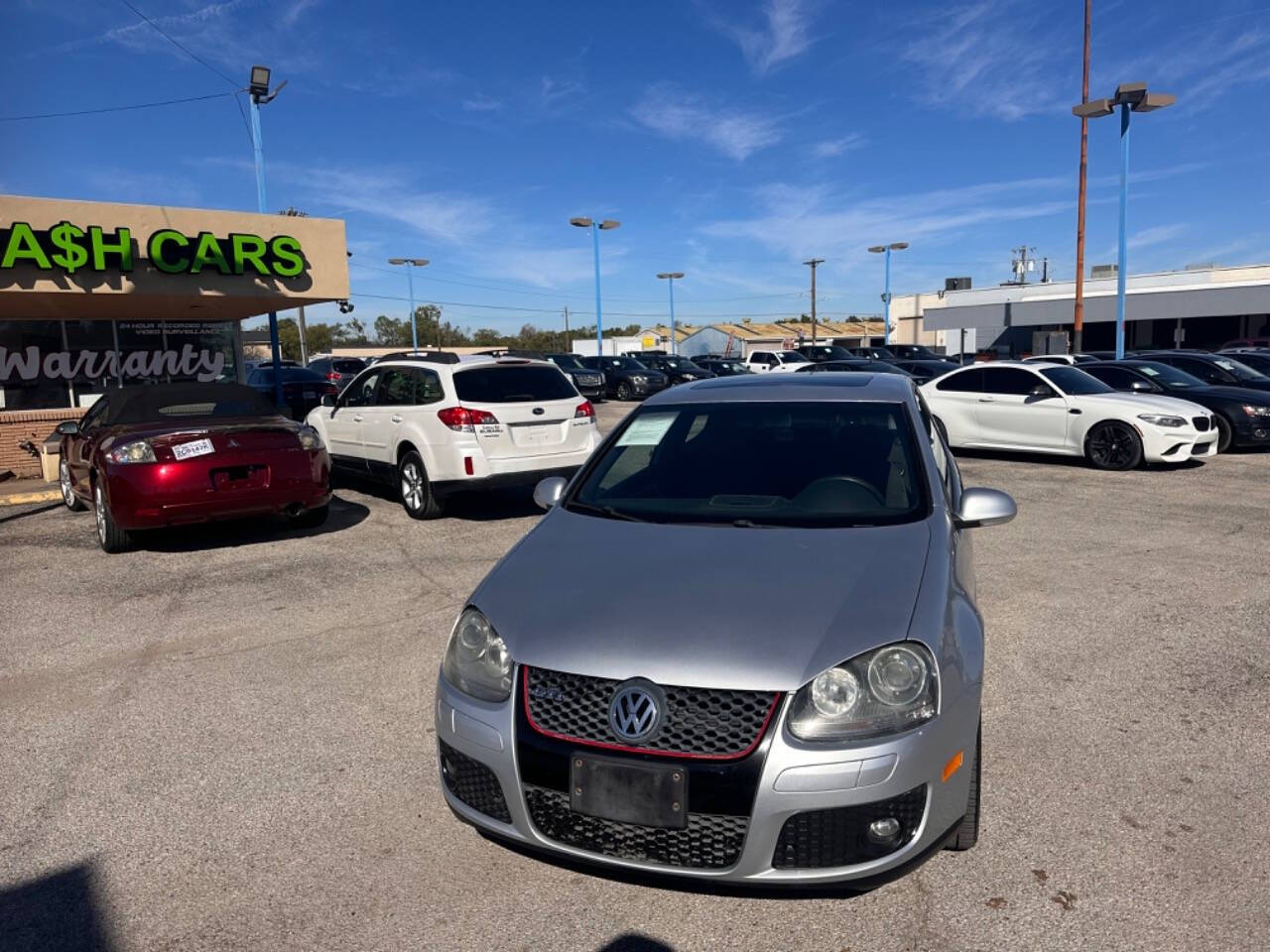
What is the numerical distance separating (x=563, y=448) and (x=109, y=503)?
4.03 meters

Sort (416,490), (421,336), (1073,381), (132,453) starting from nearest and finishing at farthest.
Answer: (132,453), (416,490), (1073,381), (421,336)

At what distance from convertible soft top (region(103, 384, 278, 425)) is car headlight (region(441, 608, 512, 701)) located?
5.96m

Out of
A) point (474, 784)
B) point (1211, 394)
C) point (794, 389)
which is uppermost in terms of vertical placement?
point (794, 389)

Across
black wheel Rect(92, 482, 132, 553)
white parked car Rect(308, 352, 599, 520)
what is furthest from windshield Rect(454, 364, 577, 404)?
black wheel Rect(92, 482, 132, 553)

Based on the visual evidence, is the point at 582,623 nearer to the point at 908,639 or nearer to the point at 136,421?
the point at 908,639

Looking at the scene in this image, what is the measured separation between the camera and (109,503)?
24.5 ft

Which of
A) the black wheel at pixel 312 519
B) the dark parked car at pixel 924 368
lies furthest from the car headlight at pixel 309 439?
the dark parked car at pixel 924 368

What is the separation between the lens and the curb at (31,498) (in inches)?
430

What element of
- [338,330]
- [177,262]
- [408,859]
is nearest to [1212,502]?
[408,859]

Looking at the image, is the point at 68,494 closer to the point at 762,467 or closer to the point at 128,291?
the point at 128,291

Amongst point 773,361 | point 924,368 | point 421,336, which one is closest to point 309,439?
point 924,368

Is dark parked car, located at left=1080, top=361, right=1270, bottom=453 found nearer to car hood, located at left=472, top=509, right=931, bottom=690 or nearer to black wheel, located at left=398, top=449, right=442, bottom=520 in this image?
black wheel, located at left=398, top=449, right=442, bottom=520

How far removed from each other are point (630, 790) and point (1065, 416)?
11665 mm

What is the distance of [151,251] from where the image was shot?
12.7 meters
